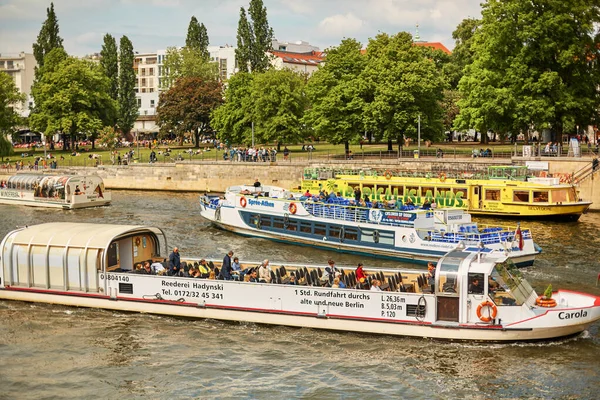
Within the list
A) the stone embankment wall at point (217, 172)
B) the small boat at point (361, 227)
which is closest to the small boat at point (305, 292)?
the small boat at point (361, 227)

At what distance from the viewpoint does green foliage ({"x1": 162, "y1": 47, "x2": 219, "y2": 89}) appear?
431 ft

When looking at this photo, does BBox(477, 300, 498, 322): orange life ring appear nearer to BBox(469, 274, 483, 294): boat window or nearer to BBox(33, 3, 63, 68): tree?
BBox(469, 274, 483, 294): boat window

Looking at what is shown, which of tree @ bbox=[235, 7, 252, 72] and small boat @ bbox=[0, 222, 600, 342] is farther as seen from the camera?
tree @ bbox=[235, 7, 252, 72]

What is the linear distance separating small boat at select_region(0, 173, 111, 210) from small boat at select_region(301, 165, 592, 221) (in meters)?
20.6

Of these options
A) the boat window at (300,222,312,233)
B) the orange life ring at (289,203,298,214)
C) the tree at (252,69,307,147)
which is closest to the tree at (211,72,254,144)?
the tree at (252,69,307,147)

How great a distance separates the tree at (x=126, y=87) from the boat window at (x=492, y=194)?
280ft

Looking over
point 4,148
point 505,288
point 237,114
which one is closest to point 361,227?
point 505,288

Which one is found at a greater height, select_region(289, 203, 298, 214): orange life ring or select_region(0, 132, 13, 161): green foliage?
select_region(0, 132, 13, 161): green foliage

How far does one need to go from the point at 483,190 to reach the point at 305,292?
113 ft

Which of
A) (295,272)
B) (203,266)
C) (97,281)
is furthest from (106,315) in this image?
(295,272)

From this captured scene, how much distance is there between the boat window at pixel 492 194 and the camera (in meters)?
59.9

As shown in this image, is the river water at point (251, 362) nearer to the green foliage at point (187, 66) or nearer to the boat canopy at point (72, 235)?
the boat canopy at point (72, 235)

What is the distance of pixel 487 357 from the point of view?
2667 centimetres

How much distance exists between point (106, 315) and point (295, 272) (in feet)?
26.6
